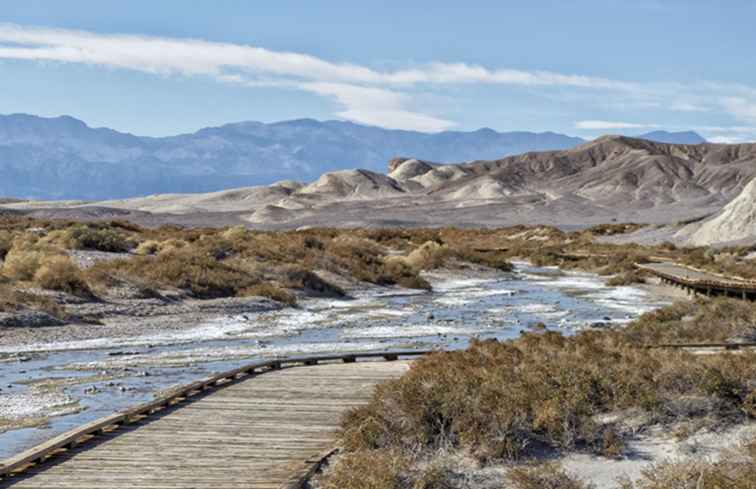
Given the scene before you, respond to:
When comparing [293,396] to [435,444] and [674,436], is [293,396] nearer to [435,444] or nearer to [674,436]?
[435,444]

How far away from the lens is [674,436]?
1076 cm

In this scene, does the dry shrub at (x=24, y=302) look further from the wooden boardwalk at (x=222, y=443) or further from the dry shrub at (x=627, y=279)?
the dry shrub at (x=627, y=279)

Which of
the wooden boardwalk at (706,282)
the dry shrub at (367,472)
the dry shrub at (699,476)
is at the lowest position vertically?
the wooden boardwalk at (706,282)

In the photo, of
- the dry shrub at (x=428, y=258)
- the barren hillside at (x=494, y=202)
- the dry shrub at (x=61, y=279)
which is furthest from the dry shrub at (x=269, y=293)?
the barren hillside at (x=494, y=202)

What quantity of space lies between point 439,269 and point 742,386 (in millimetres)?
37948

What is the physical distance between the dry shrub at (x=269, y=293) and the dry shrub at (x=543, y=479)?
78.2 feet

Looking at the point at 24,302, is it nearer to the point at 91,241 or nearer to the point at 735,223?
the point at 91,241

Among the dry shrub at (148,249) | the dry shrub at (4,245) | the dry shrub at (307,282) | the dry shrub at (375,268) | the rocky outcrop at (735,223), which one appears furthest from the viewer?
the rocky outcrop at (735,223)

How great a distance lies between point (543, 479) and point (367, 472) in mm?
1690

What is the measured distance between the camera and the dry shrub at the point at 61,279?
29.1m

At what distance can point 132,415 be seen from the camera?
1224cm

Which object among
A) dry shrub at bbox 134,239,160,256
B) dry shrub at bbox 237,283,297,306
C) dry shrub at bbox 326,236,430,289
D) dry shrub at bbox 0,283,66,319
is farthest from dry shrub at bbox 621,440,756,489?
dry shrub at bbox 134,239,160,256

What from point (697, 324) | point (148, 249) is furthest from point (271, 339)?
point (148, 249)

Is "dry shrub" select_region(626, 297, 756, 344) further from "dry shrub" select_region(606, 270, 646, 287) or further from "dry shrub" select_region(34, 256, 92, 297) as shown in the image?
"dry shrub" select_region(606, 270, 646, 287)
